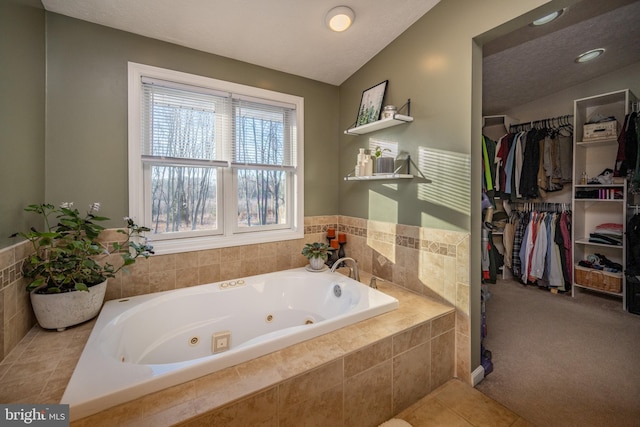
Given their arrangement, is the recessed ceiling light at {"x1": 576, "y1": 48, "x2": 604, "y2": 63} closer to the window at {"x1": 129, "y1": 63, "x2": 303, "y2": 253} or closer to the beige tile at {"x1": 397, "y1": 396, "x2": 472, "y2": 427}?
the window at {"x1": 129, "y1": 63, "x2": 303, "y2": 253}

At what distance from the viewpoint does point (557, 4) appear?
4.27 feet

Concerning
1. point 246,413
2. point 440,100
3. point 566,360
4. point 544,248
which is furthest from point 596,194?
point 246,413

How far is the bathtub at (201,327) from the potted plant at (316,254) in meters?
0.11

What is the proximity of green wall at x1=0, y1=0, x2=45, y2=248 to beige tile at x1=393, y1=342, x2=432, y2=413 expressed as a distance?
2.00 m

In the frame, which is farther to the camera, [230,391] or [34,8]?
[34,8]

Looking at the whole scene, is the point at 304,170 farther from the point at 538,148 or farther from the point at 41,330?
the point at 538,148

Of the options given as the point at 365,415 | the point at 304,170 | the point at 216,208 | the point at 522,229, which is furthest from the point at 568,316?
the point at 216,208

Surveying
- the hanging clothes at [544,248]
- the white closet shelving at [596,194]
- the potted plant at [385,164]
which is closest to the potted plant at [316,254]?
the potted plant at [385,164]

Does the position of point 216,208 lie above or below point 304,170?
below

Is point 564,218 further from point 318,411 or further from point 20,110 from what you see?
point 20,110

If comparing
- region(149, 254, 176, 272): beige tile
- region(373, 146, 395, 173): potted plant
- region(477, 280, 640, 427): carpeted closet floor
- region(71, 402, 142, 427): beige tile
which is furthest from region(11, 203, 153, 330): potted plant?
region(477, 280, 640, 427): carpeted closet floor

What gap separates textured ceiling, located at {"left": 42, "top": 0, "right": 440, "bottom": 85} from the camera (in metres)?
1.64

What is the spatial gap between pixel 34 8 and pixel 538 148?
4.61 m

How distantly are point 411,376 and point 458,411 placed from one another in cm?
32
